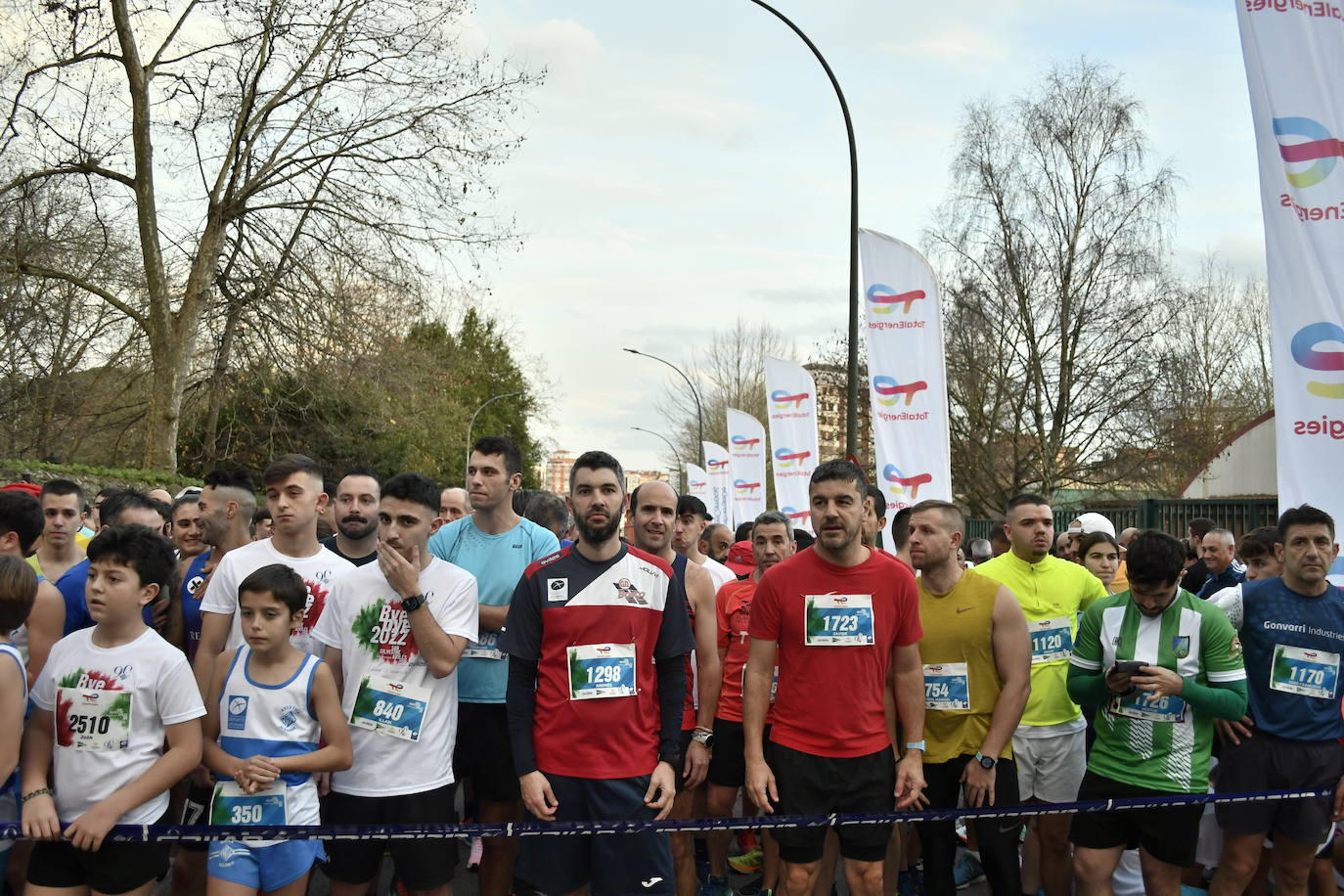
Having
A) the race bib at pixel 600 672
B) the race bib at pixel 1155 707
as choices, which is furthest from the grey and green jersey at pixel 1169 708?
the race bib at pixel 600 672

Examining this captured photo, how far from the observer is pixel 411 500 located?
15.1 ft

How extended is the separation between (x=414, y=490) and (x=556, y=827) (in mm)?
1467

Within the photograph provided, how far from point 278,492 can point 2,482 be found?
9.74 m

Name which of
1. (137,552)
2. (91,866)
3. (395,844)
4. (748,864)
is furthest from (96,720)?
(748,864)

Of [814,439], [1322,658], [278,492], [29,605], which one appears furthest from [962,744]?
[814,439]

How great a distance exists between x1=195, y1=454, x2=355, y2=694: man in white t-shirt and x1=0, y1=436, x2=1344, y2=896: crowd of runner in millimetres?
15

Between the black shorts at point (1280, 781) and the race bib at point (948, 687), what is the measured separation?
1.22m

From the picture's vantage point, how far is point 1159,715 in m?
4.93

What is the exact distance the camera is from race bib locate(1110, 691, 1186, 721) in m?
4.93

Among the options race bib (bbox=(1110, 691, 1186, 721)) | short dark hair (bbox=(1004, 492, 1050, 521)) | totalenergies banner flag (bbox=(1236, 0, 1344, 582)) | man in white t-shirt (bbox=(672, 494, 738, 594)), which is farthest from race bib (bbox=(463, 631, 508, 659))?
totalenergies banner flag (bbox=(1236, 0, 1344, 582))

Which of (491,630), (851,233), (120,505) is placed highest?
(851,233)

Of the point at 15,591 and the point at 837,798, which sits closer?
the point at 15,591

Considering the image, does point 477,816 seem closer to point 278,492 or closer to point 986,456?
point 278,492

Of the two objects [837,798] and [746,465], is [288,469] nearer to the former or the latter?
[837,798]
